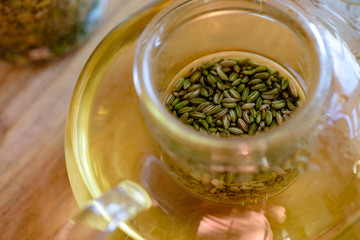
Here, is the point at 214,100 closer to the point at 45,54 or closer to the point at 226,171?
the point at 226,171

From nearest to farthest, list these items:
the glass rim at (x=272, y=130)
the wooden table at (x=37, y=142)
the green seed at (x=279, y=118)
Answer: the glass rim at (x=272, y=130)
the green seed at (x=279, y=118)
the wooden table at (x=37, y=142)

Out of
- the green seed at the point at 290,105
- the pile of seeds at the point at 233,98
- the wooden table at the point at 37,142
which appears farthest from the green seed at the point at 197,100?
the wooden table at the point at 37,142

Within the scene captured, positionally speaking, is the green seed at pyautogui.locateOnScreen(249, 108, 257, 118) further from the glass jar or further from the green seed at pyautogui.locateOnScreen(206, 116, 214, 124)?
the glass jar

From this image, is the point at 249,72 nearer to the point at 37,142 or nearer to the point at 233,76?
the point at 233,76

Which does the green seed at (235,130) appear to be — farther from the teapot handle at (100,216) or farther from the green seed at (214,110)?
the teapot handle at (100,216)

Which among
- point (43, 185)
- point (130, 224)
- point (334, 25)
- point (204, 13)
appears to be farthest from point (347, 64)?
point (43, 185)

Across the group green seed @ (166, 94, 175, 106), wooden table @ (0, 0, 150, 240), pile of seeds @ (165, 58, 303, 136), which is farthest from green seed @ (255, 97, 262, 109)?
wooden table @ (0, 0, 150, 240)

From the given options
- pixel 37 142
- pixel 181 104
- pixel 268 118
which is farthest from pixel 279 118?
pixel 37 142
